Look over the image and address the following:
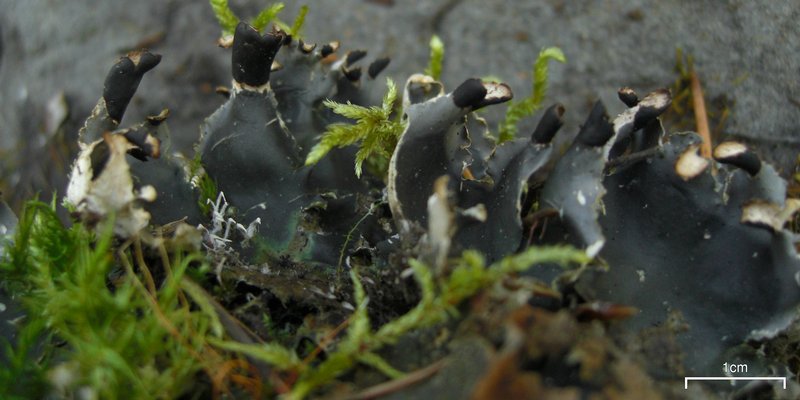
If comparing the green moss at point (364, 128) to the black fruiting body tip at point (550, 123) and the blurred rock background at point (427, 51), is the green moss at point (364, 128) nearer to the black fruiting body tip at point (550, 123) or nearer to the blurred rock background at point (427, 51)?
the black fruiting body tip at point (550, 123)

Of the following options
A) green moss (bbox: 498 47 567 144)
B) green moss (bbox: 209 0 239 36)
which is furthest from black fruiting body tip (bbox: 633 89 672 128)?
green moss (bbox: 209 0 239 36)

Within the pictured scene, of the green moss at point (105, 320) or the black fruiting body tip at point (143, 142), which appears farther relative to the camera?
the black fruiting body tip at point (143, 142)

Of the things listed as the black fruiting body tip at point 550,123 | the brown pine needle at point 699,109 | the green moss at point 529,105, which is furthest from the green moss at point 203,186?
the brown pine needle at point 699,109

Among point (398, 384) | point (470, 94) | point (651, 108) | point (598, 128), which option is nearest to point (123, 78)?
point (470, 94)

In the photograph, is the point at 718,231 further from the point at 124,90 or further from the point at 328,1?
the point at 328,1

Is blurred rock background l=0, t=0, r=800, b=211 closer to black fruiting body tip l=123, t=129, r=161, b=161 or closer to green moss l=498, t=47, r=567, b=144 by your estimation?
green moss l=498, t=47, r=567, b=144

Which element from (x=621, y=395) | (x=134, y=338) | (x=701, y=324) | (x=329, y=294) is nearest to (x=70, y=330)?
(x=134, y=338)
